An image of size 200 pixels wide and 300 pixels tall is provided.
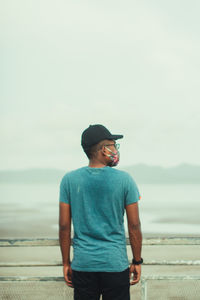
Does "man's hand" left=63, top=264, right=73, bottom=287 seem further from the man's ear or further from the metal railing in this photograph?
the man's ear

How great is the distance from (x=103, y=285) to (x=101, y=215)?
41 cm

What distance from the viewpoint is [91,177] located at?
226cm

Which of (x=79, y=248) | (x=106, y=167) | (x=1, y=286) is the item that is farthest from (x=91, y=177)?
(x=1, y=286)

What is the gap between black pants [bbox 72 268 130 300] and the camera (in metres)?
2.25

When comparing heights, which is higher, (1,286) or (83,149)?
(83,149)

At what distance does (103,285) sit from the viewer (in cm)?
227

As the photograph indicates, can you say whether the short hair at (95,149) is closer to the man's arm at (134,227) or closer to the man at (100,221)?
the man at (100,221)

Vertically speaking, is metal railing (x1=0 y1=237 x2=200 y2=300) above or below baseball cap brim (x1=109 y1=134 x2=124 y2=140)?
below

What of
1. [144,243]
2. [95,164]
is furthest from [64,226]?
[144,243]

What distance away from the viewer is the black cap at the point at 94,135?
7.69 ft

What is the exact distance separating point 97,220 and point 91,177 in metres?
0.25

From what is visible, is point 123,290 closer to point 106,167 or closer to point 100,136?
point 106,167

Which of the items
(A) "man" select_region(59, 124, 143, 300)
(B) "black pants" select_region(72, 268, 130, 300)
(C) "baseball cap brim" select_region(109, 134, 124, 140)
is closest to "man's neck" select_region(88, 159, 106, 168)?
(A) "man" select_region(59, 124, 143, 300)

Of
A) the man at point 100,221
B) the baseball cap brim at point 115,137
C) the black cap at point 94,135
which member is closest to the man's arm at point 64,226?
the man at point 100,221
